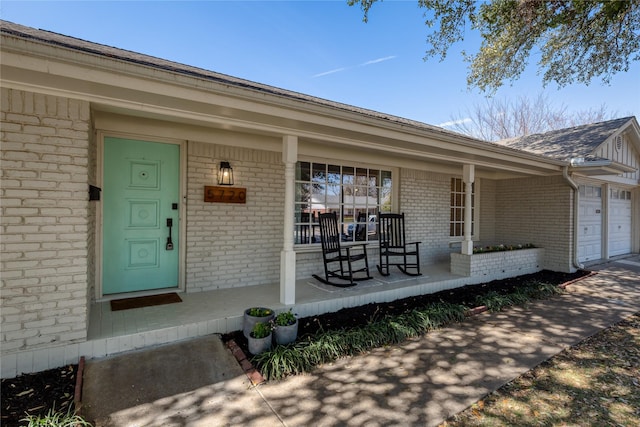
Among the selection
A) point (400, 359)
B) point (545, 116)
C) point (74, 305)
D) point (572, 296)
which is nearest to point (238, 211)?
point (74, 305)

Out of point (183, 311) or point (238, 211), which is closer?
point (183, 311)

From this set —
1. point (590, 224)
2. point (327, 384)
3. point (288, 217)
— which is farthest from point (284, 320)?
point (590, 224)

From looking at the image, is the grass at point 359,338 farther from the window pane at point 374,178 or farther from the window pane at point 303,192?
the window pane at point 374,178

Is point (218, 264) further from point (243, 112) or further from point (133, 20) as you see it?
point (133, 20)

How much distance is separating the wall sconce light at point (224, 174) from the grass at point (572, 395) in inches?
140

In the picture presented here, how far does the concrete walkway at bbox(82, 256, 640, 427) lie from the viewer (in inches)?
82.1

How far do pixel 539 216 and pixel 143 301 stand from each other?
26.4ft

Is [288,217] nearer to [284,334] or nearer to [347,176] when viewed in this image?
[284,334]

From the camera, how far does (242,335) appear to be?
3.25m

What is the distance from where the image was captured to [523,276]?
6.48 m

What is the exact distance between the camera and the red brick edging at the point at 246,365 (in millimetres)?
2484

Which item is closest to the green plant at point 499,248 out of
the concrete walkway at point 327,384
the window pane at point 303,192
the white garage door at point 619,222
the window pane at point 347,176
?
the concrete walkway at point 327,384

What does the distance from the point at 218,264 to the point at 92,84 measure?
2568 mm

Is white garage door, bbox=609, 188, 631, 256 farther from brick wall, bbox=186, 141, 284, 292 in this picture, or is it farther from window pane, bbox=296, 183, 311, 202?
brick wall, bbox=186, 141, 284, 292
